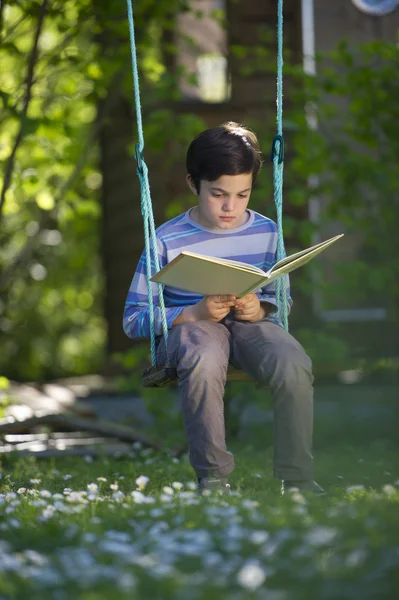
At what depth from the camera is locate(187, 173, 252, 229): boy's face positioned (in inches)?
122

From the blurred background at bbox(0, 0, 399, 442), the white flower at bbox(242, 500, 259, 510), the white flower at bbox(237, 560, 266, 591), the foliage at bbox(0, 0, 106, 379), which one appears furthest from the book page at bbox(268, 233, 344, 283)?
the foliage at bbox(0, 0, 106, 379)

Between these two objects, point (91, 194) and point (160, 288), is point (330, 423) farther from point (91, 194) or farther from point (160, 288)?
point (91, 194)

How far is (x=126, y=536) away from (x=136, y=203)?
5651 mm

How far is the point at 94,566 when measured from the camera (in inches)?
75.0

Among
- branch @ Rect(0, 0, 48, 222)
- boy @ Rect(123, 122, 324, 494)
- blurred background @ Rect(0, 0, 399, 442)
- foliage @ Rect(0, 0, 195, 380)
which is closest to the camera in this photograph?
boy @ Rect(123, 122, 324, 494)

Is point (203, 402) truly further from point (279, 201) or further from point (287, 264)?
point (279, 201)

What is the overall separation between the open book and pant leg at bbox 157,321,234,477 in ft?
0.59

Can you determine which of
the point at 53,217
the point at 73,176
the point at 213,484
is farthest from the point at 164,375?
the point at 53,217

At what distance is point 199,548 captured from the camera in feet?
6.48

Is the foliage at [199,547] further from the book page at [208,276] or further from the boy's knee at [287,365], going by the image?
the book page at [208,276]

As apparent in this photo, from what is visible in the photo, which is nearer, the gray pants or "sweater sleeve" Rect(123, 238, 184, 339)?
the gray pants

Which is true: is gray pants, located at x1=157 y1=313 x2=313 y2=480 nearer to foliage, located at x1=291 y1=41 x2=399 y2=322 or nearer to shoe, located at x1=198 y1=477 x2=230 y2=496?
shoe, located at x1=198 y1=477 x2=230 y2=496

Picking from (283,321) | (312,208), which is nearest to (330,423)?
(312,208)

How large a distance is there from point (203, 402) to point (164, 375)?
0.15 meters
